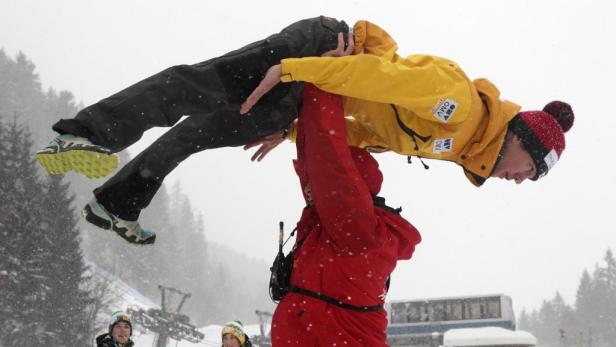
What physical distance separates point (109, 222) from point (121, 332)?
4528 mm

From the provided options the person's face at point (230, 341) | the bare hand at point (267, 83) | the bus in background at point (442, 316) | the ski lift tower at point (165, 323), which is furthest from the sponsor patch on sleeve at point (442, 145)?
the bus in background at point (442, 316)

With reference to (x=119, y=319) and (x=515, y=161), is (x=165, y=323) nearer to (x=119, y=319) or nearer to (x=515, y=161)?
(x=119, y=319)

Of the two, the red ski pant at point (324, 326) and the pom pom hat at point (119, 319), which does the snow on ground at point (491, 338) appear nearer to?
the pom pom hat at point (119, 319)

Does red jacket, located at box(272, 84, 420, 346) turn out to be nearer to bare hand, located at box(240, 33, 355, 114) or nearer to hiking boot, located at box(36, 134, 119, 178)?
bare hand, located at box(240, 33, 355, 114)

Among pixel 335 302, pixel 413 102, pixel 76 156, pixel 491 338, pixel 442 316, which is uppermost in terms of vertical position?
pixel 442 316

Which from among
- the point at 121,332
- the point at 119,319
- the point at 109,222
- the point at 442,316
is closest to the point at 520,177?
the point at 109,222

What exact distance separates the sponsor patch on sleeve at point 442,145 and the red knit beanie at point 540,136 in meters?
0.35

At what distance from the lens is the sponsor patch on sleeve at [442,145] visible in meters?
2.91

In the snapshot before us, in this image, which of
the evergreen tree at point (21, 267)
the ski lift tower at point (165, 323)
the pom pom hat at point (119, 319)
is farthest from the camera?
the ski lift tower at point (165, 323)

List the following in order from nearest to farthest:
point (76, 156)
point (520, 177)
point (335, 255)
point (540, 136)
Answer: point (76, 156) → point (335, 255) → point (540, 136) → point (520, 177)

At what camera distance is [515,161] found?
2.95 metres

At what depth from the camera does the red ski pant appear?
2.45 metres

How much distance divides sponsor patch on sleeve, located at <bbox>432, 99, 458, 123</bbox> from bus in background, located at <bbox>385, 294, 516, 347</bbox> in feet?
83.5

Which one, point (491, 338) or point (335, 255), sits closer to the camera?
point (335, 255)
